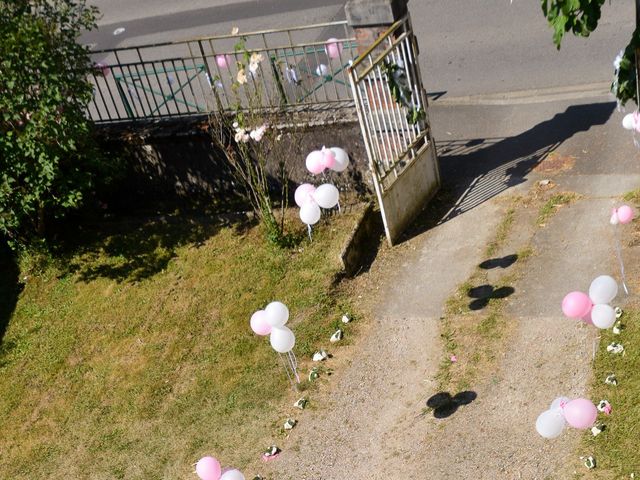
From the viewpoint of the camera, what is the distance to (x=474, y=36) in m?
14.0

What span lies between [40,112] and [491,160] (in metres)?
5.79

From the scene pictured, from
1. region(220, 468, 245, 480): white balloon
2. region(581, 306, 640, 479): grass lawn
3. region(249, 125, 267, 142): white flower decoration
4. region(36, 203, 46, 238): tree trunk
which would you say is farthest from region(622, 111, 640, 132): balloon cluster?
region(36, 203, 46, 238): tree trunk

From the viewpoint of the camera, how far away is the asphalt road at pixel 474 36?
12134mm

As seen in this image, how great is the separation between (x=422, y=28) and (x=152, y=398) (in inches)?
382

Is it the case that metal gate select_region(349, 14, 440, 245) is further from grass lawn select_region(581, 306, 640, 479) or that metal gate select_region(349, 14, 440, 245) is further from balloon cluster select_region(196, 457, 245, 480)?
balloon cluster select_region(196, 457, 245, 480)

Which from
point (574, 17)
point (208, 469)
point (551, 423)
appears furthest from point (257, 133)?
point (551, 423)

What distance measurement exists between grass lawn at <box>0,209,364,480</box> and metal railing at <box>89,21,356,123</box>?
1.85m

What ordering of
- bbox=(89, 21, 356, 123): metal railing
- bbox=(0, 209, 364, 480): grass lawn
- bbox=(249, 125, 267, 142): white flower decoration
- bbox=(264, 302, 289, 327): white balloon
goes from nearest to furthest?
bbox=(264, 302, 289, 327): white balloon < bbox=(0, 209, 364, 480): grass lawn < bbox=(249, 125, 267, 142): white flower decoration < bbox=(89, 21, 356, 123): metal railing

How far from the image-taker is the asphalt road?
39.8 ft

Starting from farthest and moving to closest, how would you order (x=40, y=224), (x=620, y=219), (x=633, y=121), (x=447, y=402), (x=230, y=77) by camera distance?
(x=230, y=77) < (x=40, y=224) < (x=633, y=121) < (x=620, y=219) < (x=447, y=402)

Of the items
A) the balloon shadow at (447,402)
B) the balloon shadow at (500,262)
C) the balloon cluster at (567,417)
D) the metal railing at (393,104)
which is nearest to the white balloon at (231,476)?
the balloon shadow at (447,402)

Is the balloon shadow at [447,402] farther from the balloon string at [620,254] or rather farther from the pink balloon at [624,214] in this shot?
the pink balloon at [624,214]

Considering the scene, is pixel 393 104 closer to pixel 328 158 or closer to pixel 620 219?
pixel 328 158

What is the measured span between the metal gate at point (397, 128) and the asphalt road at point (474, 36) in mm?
3099
